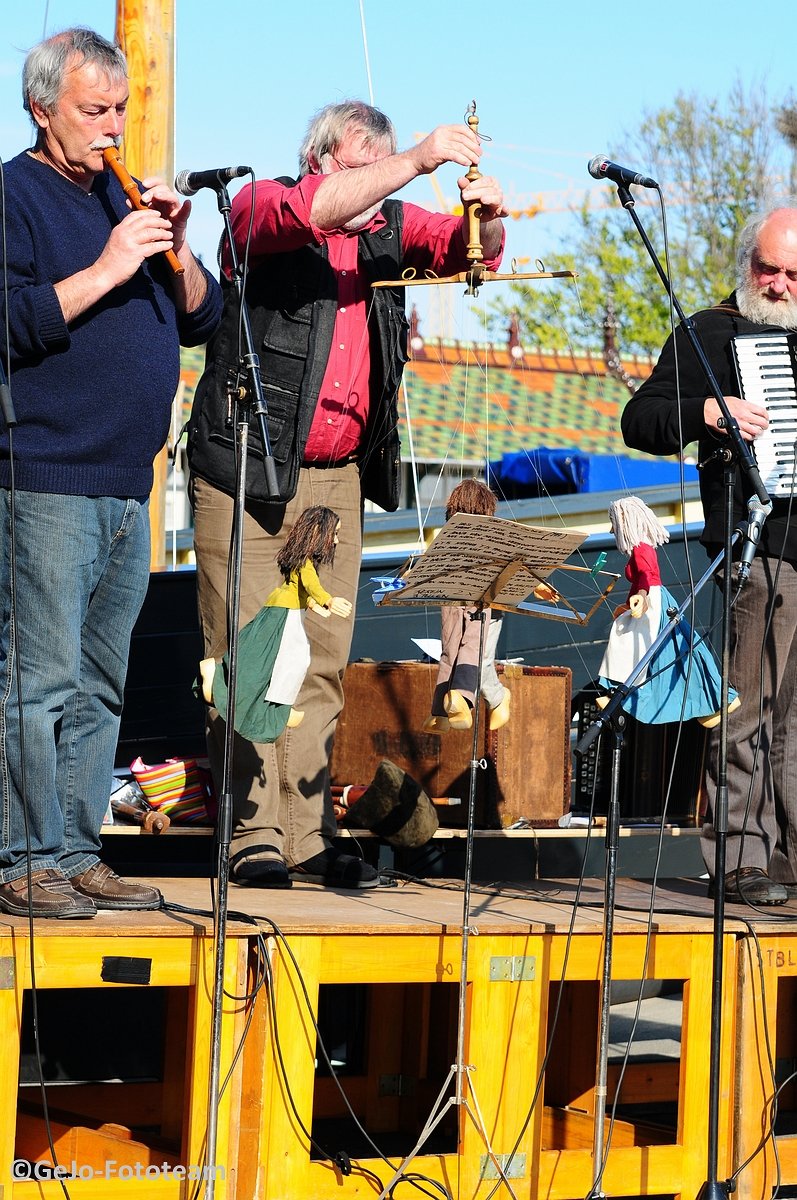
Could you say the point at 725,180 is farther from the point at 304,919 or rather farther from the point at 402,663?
the point at 304,919

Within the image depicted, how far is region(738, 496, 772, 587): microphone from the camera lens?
11.7ft

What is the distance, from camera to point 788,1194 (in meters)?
4.17

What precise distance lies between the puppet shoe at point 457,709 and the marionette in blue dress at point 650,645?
1.60 feet

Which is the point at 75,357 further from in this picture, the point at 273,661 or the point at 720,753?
the point at 720,753

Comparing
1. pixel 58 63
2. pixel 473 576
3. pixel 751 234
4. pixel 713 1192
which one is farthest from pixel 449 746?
pixel 58 63

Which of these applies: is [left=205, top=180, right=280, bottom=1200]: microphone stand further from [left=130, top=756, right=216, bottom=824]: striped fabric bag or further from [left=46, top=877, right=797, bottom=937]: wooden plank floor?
[left=130, top=756, right=216, bottom=824]: striped fabric bag

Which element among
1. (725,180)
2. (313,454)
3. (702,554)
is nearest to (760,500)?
(313,454)

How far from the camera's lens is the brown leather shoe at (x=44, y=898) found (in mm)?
3264

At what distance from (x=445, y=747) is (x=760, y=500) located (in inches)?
88.3

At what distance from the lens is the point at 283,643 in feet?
14.3

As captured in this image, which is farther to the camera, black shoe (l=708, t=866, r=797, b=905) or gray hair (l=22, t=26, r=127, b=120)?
black shoe (l=708, t=866, r=797, b=905)

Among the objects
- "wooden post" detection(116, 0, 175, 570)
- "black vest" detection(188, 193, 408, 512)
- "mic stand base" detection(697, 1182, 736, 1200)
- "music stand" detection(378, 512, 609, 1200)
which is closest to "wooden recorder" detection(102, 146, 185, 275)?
"music stand" detection(378, 512, 609, 1200)

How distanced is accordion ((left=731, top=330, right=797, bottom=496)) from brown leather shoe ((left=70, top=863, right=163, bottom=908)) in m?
2.07

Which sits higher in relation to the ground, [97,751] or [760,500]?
[760,500]
